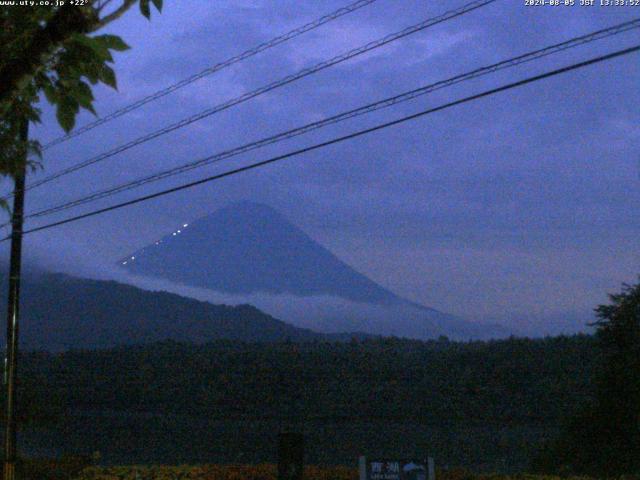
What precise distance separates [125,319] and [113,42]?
91156mm

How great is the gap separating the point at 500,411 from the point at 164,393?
16082 mm

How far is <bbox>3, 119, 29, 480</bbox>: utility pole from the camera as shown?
16016 mm

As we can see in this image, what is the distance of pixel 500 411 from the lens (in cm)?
3438

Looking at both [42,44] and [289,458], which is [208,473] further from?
[42,44]

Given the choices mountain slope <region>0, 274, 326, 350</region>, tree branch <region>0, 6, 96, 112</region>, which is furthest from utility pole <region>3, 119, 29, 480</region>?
mountain slope <region>0, 274, 326, 350</region>

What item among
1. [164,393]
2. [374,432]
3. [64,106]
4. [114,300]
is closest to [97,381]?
[164,393]

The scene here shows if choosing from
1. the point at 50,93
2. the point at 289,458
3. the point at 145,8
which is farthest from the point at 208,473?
the point at 145,8

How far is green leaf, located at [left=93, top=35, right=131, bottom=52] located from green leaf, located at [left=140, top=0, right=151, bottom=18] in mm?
238

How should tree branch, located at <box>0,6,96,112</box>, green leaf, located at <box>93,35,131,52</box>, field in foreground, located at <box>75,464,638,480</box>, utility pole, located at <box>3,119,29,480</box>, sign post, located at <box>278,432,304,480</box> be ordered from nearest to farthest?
tree branch, located at <box>0,6,96,112</box> < green leaf, located at <box>93,35,131,52</box> < sign post, located at <box>278,432,304,480</box> < utility pole, located at <box>3,119,29,480</box> < field in foreground, located at <box>75,464,638,480</box>

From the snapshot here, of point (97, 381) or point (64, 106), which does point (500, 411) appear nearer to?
point (97, 381)

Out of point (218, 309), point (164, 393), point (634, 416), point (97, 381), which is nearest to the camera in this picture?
point (634, 416)

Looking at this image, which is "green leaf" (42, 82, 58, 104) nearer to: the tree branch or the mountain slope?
the tree branch

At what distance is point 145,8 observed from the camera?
16.7 ft

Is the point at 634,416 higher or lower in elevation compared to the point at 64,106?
lower
